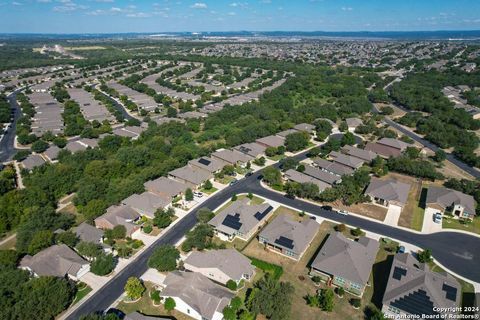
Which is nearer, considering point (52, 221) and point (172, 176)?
point (52, 221)

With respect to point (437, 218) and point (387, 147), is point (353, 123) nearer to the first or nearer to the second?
point (387, 147)

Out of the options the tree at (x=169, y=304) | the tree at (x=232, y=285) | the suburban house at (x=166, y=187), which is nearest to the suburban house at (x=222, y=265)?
the tree at (x=232, y=285)

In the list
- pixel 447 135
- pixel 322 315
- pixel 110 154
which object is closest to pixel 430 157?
pixel 447 135

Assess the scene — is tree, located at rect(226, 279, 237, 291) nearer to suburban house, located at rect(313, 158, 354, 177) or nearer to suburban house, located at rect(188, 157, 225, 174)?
suburban house, located at rect(188, 157, 225, 174)

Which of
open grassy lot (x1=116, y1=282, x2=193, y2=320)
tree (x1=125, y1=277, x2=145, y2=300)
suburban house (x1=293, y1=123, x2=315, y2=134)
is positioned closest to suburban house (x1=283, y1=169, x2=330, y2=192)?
suburban house (x1=293, y1=123, x2=315, y2=134)

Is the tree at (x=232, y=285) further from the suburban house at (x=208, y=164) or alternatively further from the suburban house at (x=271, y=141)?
the suburban house at (x=271, y=141)

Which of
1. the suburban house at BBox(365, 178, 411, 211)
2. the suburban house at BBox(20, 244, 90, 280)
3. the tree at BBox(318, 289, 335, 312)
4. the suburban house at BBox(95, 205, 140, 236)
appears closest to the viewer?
the tree at BBox(318, 289, 335, 312)

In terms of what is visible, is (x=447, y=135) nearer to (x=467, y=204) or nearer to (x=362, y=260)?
(x=467, y=204)
